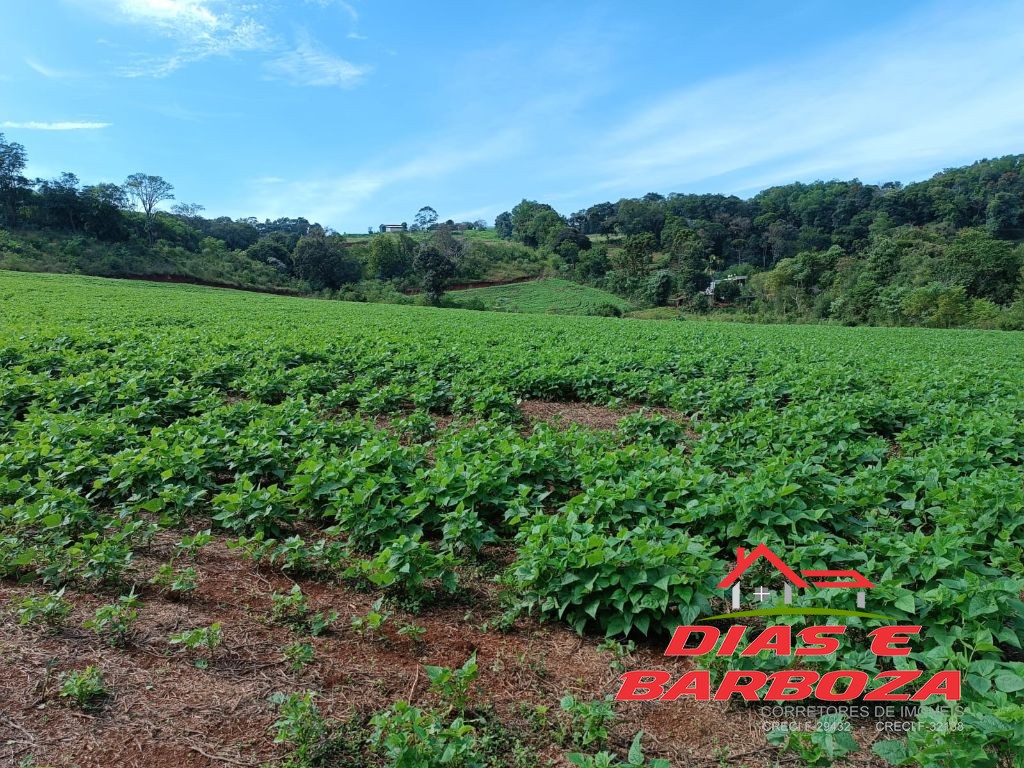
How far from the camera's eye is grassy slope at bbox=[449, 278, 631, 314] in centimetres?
6166

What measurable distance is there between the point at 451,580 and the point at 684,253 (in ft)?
293

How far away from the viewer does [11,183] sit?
2288 inches

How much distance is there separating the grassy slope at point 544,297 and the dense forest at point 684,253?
3823 millimetres

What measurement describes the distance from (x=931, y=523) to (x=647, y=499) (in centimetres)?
292

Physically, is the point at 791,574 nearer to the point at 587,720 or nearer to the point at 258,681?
the point at 587,720

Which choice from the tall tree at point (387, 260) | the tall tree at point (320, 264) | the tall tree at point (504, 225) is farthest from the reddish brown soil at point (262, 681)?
the tall tree at point (504, 225)

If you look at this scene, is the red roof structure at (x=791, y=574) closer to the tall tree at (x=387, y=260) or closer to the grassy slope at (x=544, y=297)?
the grassy slope at (x=544, y=297)

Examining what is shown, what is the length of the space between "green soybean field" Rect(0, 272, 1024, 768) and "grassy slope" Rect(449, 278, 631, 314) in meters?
52.2

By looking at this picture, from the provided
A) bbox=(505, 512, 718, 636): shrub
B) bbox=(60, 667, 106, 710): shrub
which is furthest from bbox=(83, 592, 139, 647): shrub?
bbox=(505, 512, 718, 636): shrub

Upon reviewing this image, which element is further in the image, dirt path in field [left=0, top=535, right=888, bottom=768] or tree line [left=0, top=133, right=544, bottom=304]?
tree line [left=0, top=133, right=544, bottom=304]

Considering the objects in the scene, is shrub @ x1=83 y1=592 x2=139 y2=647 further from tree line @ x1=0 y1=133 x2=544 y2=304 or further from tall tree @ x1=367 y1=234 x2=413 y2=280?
tall tree @ x1=367 y1=234 x2=413 y2=280

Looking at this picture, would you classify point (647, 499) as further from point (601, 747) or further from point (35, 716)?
point (35, 716)

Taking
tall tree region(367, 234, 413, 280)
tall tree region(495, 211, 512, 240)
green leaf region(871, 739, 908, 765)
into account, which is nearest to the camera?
green leaf region(871, 739, 908, 765)

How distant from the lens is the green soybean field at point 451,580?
260 cm
